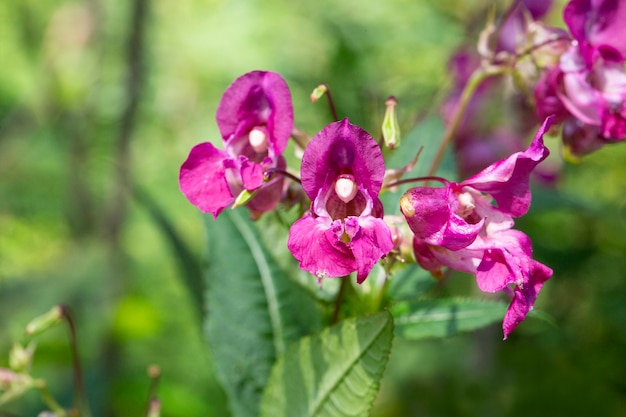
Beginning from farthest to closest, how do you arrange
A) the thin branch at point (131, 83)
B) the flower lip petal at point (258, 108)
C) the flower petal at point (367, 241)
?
the thin branch at point (131, 83), the flower lip petal at point (258, 108), the flower petal at point (367, 241)

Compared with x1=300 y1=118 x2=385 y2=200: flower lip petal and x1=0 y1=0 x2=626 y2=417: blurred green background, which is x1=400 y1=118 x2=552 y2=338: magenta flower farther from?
x1=0 y1=0 x2=626 y2=417: blurred green background

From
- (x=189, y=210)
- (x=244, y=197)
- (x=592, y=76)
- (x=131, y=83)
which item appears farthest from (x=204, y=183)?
(x=189, y=210)

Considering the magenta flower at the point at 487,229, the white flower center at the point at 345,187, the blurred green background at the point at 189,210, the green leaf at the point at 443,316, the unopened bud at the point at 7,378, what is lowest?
the blurred green background at the point at 189,210

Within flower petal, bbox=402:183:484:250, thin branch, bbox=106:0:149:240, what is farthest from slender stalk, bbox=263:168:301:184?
thin branch, bbox=106:0:149:240

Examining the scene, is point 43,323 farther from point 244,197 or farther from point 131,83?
point 131,83

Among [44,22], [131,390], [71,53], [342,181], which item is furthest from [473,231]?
[44,22]

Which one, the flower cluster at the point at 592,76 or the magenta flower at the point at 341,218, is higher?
the magenta flower at the point at 341,218

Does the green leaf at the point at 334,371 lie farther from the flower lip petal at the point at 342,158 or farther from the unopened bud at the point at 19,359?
the unopened bud at the point at 19,359

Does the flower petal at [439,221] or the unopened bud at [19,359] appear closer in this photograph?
the flower petal at [439,221]

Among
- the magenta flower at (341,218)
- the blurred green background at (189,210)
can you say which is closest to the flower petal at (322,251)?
the magenta flower at (341,218)
